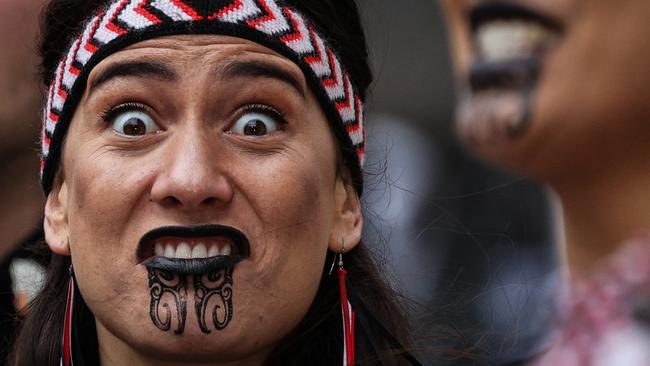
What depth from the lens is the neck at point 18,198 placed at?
10.7 ft

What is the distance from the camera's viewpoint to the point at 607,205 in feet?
3.22

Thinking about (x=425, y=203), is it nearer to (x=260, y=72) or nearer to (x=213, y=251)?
(x=260, y=72)

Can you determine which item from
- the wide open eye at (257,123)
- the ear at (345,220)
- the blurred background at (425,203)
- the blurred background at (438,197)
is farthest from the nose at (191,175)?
the blurred background at (438,197)

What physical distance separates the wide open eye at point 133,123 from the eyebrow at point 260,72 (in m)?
0.19

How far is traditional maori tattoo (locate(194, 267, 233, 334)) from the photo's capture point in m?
2.21

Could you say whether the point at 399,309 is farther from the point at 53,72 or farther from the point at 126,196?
the point at 53,72

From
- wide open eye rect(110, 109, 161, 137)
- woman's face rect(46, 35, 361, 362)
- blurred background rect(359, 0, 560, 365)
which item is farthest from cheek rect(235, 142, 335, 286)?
blurred background rect(359, 0, 560, 365)

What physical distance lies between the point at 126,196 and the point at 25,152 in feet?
3.71

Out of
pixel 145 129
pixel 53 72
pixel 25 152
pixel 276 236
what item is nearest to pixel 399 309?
pixel 276 236

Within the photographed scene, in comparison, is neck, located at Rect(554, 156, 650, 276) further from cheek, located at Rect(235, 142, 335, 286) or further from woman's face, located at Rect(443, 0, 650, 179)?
cheek, located at Rect(235, 142, 335, 286)

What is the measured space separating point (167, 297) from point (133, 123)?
402 mm

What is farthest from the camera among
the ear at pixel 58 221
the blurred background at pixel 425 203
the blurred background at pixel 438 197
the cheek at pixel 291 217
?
the blurred background at pixel 438 197

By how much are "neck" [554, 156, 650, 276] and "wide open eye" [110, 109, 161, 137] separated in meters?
1.45

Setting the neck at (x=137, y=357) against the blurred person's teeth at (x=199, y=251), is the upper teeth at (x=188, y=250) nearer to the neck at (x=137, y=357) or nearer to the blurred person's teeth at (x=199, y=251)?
the blurred person's teeth at (x=199, y=251)
